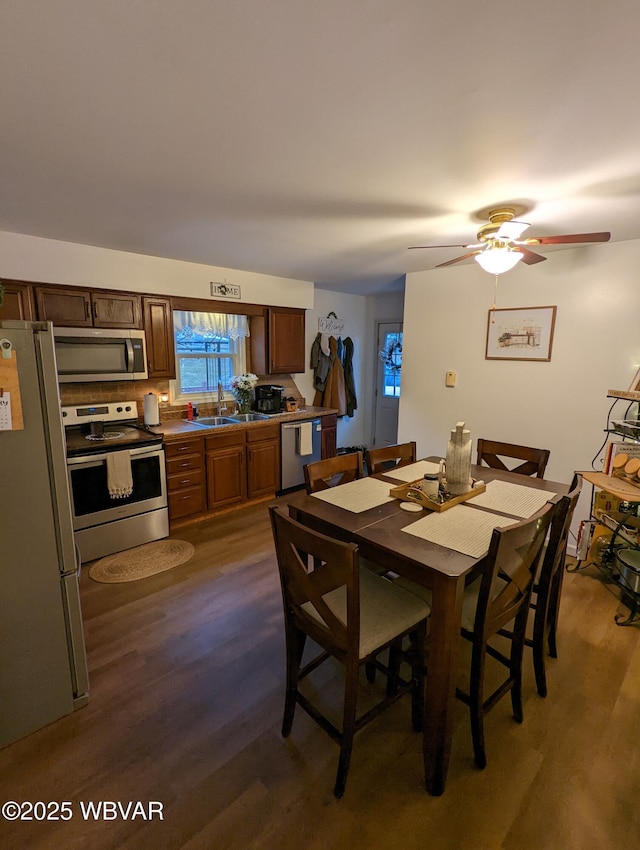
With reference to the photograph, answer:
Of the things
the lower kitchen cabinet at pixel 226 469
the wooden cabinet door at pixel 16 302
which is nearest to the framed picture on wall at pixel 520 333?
the lower kitchen cabinet at pixel 226 469

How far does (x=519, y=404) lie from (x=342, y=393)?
7.96 feet

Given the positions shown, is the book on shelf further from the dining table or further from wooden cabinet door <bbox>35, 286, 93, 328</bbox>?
wooden cabinet door <bbox>35, 286, 93, 328</bbox>

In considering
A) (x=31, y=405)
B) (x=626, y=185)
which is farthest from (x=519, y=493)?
(x=31, y=405)

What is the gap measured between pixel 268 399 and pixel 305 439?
0.61 meters

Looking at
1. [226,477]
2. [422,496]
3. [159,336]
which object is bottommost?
[226,477]

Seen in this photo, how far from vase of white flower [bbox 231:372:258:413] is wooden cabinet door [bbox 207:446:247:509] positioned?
2.09ft

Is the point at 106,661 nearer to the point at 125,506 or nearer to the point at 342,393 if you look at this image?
the point at 125,506

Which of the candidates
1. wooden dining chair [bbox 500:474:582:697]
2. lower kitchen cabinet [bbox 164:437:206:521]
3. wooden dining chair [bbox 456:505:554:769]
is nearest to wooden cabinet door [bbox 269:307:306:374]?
lower kitchen cabinet [bbox 164:437:206:521]

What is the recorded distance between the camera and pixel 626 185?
1967mm

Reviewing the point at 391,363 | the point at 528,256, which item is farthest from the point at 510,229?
the point at 391,363

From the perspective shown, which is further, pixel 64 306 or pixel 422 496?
pixel 64 306

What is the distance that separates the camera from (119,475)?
3.01 metres

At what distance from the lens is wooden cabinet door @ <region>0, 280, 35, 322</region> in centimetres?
284

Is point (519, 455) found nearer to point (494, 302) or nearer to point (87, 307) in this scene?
point (494, 302)
